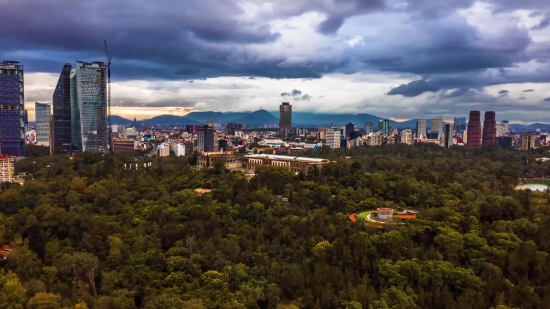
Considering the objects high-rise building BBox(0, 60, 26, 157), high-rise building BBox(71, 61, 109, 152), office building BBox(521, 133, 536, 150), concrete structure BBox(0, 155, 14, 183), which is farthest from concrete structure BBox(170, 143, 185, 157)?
office building BBox(521, 133, 536, 150)

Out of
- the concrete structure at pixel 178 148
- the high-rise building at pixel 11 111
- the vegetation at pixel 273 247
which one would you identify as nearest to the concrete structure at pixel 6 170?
the vegetation at pixel 273 247

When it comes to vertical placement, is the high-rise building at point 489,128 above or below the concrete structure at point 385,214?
above

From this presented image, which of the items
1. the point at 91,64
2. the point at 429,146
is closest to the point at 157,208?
the point at 91,64

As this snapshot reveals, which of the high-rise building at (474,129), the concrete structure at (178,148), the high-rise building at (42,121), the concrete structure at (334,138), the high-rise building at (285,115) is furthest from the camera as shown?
the high-rise building at (285,115)

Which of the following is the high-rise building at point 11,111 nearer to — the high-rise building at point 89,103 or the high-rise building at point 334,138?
the high-rise building at point 89,103

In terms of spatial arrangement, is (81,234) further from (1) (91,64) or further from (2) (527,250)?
(1) (91,64)

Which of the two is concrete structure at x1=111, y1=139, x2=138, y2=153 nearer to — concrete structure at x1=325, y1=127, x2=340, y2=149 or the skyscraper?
the skyscraper
